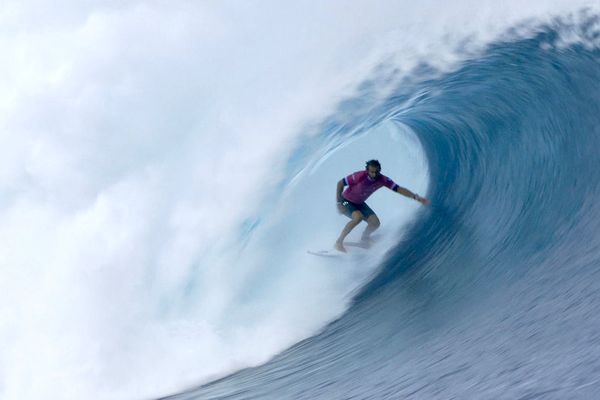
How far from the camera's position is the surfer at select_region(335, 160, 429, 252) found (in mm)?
8578

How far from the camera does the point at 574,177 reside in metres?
7.52

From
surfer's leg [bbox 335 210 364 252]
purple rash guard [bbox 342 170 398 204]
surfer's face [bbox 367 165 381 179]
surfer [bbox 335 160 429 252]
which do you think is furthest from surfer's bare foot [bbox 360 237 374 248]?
surfer's face [bbox 367 165 381 179]

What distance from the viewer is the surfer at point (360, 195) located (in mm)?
8578

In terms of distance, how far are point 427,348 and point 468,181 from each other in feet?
13.6

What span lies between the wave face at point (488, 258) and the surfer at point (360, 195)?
450 mm

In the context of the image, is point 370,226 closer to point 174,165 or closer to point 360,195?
point 360,195

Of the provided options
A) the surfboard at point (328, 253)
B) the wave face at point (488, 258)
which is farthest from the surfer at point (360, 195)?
the wave face at point (488, 258)

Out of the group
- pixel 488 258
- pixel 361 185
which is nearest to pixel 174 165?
pixel 361 185

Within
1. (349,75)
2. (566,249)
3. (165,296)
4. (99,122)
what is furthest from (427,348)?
(99,122)

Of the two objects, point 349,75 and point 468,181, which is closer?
point 349,75

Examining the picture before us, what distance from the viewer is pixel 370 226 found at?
9211 millimetres

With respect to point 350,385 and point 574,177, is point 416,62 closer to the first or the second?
point 574,177

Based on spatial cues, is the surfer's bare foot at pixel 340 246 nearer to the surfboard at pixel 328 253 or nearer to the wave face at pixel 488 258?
the surfboard at pixel 328 253

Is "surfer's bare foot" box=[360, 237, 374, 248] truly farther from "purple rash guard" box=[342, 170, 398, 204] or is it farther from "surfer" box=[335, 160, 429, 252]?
"purple rash guard" box=[342, 170, 398, 204]
